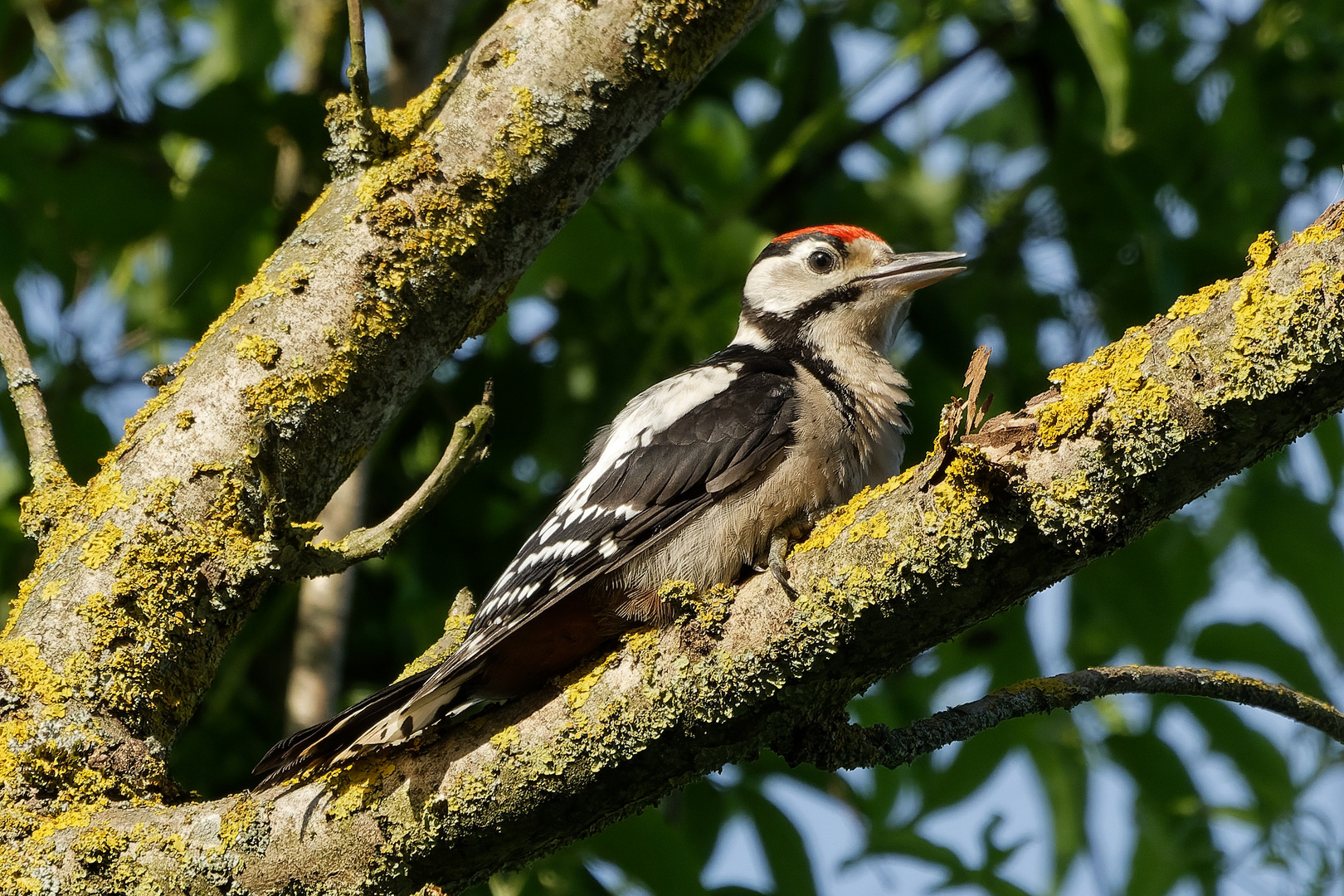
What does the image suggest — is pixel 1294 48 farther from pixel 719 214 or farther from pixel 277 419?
pixel 277 419

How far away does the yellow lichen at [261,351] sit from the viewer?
7.08 ft

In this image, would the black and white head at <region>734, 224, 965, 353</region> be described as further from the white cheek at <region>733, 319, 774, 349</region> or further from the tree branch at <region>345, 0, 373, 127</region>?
the tree branch at <region>345, 0, 373, 127</region>

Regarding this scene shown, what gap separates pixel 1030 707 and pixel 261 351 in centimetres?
146

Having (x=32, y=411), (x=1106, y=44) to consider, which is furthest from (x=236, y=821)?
(x=1106, y=44)

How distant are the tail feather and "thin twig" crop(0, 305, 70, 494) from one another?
62 cm

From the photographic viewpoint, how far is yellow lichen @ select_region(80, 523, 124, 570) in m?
2.06

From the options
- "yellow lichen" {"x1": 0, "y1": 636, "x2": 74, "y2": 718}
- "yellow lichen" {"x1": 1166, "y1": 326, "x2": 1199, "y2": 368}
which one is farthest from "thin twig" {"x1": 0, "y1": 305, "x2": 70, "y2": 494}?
"yellow lichen" {"x1": 1166, "y1": 326, "x2": 1199, "y2": 368}

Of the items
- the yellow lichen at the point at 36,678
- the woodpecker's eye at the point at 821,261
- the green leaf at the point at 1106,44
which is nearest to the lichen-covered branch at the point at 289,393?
the yellow lichen at the point at 36,678

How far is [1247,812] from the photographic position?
140 inches

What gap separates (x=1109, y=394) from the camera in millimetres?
1571

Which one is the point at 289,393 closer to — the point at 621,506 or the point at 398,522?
the point at 398,522

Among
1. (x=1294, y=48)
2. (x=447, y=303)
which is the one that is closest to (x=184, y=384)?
(x=447, y=303)

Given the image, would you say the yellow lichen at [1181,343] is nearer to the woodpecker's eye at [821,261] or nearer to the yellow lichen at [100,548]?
the yellow lichen at [100,548]

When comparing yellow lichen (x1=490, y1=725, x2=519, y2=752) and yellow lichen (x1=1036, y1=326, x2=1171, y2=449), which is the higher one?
yellow lichen (x1=1036, y1=326, x2=1171, y2=449)
